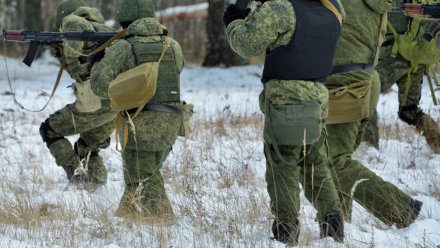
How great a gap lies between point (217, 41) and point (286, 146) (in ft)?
38.7

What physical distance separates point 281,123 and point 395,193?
1053 millimetres

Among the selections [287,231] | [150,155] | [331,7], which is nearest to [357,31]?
[331,7]

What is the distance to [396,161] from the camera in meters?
6.98

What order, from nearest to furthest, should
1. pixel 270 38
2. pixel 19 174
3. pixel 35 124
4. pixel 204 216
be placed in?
pixel 270 38, pixel 204 216, pixel 19 174, pixel 35 124

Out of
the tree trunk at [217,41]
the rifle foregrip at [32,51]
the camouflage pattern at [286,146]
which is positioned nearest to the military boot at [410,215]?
the camouflage pattern at [286,146]

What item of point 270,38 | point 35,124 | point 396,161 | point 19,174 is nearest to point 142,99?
point 270,38

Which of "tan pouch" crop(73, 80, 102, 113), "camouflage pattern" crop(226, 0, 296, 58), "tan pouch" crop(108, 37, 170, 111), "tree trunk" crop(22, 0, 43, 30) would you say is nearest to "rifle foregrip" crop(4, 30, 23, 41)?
"tan pouch" crop(73, 80, 102, 113)

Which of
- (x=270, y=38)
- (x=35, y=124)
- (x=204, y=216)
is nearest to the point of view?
(x=270, y=38)

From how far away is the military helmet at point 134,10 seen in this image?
500 centimetres

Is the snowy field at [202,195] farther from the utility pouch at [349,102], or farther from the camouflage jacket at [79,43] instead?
the utility pouch at [349,102]

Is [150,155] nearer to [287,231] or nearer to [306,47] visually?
[287,231]

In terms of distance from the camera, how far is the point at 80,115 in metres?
6.07

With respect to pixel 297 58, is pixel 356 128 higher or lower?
lower

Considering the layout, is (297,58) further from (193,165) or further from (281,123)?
(193,165)
